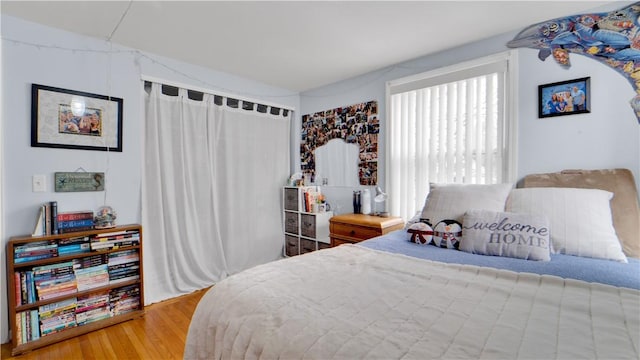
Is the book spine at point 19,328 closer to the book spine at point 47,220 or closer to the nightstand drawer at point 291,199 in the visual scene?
the book spine at point 47,220

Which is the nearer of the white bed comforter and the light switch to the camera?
the white bed comforter

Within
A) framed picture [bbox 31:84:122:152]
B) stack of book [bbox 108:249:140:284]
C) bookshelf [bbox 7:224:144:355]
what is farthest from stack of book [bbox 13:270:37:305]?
framed picture [bbox 31:84:122:152]

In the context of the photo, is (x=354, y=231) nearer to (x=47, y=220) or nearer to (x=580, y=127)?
(x=580, y=127)

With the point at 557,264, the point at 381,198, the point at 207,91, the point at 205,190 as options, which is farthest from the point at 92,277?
the point at 557,264

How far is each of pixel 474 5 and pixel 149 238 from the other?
3.30 meters

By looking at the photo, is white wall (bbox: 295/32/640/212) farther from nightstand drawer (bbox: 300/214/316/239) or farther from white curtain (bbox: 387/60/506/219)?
nightstand drawer (bbox: 300/214/316/239)

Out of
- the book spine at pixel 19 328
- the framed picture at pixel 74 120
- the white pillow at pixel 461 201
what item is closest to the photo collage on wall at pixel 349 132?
the white pillow at pixel 461 201

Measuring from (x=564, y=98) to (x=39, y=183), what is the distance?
3.94m

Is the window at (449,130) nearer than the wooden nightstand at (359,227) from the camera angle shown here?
Yes

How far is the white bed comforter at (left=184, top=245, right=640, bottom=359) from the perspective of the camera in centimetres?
72

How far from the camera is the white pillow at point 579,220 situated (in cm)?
152

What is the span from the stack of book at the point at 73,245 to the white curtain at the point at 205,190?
0.50m

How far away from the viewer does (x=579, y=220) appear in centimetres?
161

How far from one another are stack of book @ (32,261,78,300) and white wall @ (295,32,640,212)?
3409 mm
